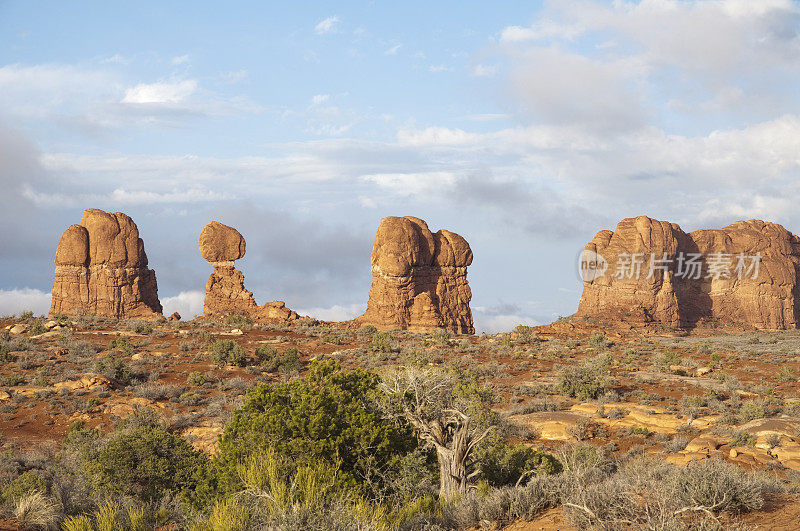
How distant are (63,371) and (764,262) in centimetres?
8736

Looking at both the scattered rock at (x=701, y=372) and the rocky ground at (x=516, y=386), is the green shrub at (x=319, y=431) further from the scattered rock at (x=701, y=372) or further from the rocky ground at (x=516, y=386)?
the scattered rock at (x=701, y=372)

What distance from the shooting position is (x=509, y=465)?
45.2 feet

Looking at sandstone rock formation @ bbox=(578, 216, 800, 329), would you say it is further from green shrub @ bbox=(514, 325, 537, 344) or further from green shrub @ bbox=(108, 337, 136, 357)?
green shrub @ bbox=(108, 337, 136, 357)

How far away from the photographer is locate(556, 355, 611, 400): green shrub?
25203 mm

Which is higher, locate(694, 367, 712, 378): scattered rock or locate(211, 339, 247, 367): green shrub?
locate(211, 339, 247, 367): green shrub

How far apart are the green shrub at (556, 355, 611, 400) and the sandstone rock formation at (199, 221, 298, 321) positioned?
118 feet

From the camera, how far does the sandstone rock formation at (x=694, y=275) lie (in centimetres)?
7488

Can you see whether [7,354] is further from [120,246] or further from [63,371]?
[120,246]

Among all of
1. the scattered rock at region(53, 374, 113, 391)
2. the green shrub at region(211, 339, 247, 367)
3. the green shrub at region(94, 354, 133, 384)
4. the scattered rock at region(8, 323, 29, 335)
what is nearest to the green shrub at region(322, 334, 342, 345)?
the green shrub at region(211, 339, 247, 367)

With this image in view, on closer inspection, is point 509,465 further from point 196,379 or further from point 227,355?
point 227,355

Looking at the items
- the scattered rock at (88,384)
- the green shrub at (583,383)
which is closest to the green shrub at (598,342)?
the green shrub at (583,383)

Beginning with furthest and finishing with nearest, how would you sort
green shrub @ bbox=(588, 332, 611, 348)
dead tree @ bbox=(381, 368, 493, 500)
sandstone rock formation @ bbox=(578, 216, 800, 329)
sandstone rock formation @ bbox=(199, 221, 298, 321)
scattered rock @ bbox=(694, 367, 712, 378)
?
sandstone rock formation @ bbox=(578, 216, 800, 329)
sandstone rock formation @ bbox=(199, 221, 298, 321)
green shrub @ bbox=(588, 332, 611, 348)
scattered rock @ bbox=(694, 367, 712, 378)
dead tree @ bbox=(381, 368, 493, 500)

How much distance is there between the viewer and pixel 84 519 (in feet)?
30.3

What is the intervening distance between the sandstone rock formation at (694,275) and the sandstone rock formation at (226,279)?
41.9m
